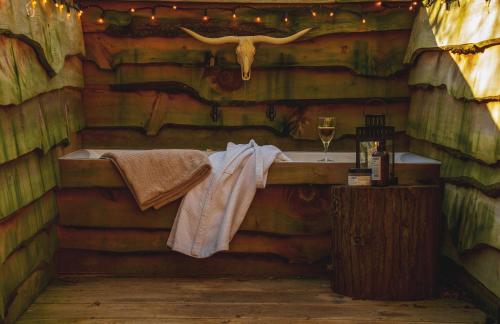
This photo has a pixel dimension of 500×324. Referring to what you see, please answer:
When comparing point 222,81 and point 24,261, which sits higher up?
point 222,81

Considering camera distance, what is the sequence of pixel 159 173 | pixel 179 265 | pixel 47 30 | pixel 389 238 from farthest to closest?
pixel 179 265 → pixel 159 173 → pixel 47 30 → pixel 389 238

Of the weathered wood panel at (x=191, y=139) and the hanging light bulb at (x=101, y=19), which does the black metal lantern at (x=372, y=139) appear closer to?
the weathered wood panel at (x=191, y=139)

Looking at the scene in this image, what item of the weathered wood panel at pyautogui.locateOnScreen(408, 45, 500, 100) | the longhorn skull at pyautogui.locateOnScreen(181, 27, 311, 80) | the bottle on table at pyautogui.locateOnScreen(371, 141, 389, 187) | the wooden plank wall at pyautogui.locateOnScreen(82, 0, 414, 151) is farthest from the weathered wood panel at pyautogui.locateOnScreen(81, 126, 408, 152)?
the bottle on table at pyautogui.locateOnScreen(371, 141, 389, 187)

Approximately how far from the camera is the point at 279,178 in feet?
11.8

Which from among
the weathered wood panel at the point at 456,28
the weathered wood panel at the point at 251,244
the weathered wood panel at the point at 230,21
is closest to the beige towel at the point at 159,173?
the weathered wood panel at the point at 251,244

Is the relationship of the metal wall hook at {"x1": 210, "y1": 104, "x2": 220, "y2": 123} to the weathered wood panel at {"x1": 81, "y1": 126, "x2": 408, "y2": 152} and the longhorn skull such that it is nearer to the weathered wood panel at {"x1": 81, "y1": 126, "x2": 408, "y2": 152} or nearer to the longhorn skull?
the weathered wood panel at {"x1": 81, "y1": 126, "x2": 408, "y2": 152}

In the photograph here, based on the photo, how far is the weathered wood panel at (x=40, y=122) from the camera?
2832 mm

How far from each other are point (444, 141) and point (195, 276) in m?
1.60

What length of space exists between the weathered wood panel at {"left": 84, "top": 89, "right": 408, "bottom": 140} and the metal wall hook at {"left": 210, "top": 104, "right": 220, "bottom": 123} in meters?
0.02

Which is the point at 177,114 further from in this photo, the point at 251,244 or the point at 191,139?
the point at 251,244

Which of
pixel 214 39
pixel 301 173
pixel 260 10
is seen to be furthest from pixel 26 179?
pixel 260 10

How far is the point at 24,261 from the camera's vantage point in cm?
306

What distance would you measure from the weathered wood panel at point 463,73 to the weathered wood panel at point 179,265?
49.2 inches

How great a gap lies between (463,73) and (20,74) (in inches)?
85.8
